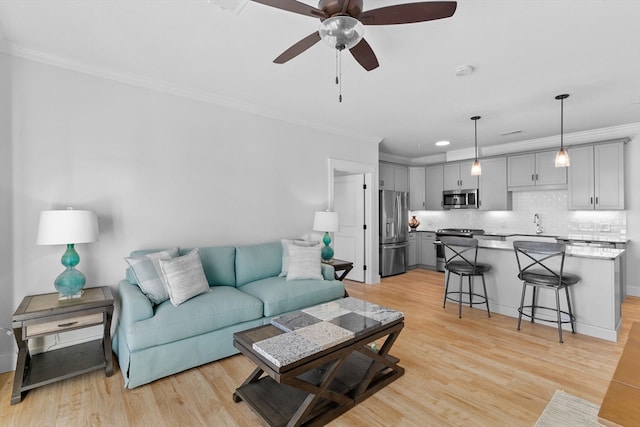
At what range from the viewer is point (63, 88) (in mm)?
2729

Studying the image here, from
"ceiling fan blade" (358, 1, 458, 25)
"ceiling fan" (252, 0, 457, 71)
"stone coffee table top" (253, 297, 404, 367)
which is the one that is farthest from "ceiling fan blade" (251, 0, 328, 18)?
"stone coffee table top" (253, 297, 404, 367)

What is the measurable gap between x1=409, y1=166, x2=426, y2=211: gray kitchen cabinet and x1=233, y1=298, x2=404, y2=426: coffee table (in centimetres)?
513

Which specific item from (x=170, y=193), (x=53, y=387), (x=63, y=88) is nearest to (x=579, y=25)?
(x=170, y=193)

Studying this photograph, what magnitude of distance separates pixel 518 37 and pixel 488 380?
2.71 m

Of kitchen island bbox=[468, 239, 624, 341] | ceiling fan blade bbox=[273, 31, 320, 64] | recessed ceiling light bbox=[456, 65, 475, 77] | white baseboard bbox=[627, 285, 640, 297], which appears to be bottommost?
white baseboard bbox=[627, 285, 640, 297]

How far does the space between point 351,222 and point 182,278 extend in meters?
3.55

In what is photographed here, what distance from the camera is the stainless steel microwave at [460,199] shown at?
6.17 m

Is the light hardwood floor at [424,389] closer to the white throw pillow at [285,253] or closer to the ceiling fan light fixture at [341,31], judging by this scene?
the white throw pillow at [285,253]

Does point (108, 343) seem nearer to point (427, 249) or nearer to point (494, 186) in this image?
point (427, 249)

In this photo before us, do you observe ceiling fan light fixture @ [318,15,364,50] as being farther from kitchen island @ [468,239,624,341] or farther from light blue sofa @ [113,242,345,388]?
kitchen island @ [468,239,624,341]

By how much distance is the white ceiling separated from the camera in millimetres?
2066

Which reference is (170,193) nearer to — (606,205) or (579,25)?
(579,25)

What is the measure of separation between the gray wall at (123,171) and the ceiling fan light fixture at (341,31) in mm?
2317

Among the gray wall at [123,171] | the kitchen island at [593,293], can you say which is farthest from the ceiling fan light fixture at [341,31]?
the kitchen island at [593,293]
